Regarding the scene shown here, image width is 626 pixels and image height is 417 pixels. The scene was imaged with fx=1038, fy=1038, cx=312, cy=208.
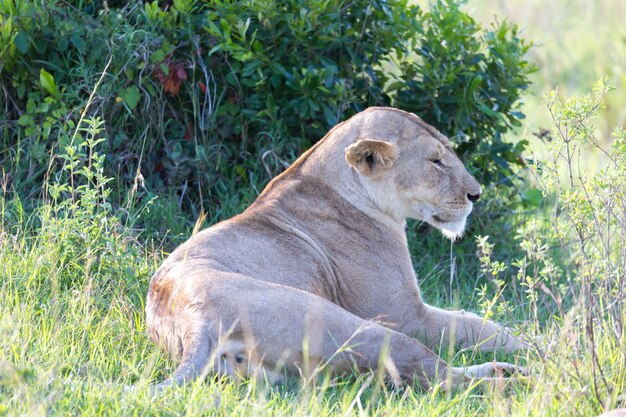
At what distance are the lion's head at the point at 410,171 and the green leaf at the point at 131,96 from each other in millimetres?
1516

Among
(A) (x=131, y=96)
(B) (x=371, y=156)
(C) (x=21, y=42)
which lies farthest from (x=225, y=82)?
(B) (x=371, y=156)

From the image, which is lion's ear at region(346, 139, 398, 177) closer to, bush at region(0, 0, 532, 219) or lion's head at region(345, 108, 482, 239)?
lion's head at region(345, 108, 482, 239)

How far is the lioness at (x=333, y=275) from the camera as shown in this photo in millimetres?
3826

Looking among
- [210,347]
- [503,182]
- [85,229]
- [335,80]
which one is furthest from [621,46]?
[210,347]

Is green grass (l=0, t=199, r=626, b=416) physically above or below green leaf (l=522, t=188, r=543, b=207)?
below

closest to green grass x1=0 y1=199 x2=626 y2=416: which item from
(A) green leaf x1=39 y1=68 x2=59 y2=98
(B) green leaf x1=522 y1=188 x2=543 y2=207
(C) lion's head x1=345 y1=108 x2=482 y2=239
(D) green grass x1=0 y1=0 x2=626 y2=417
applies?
(D) green grass x1=0 y1=0 x2=626 y2=417

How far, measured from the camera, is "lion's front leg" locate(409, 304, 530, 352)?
15.2 feet

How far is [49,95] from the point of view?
19.7 ft

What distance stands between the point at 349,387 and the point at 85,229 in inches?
64.9

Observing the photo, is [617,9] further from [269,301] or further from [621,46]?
[269,301]

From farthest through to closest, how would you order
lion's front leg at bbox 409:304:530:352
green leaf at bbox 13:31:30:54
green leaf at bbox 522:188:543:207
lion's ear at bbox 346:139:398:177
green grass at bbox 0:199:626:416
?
green leaf at bbox 522:188:543:207, green leaf at bbox 13:31:30:54, lion's ear at bbox 346:139:398:177, lion's front leg at bbox 409:304:530:352, green grass at bbox 0:199:626:416

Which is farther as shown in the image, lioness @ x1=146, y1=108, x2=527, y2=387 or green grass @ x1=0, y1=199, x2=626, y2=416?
lioness @ x1=146, y1=108, x2=527, y2=387

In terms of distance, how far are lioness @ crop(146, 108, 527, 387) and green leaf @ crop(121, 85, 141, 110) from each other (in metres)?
1.26

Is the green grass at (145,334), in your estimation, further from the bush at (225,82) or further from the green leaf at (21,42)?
the green leaf at (21,42)
